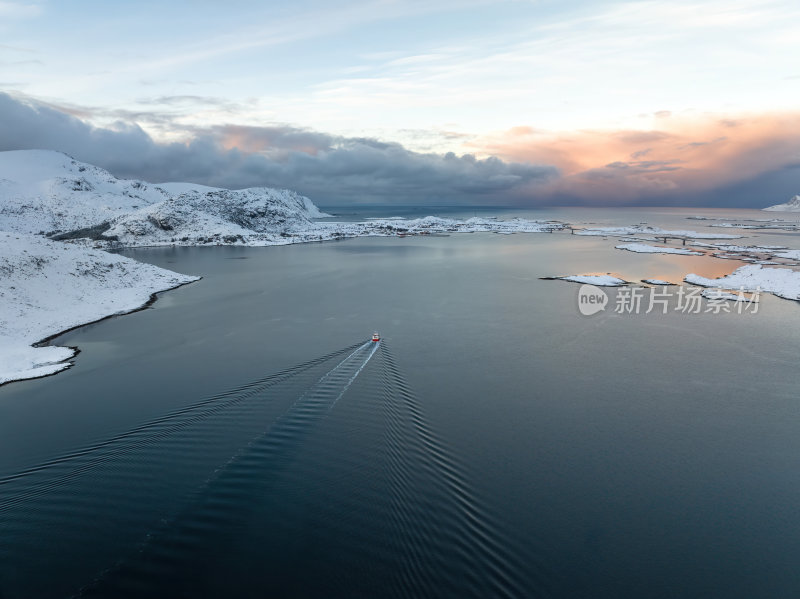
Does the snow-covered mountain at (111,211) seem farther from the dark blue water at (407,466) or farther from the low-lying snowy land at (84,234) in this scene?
the dark blue water at (407,466)

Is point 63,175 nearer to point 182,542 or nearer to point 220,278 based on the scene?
point 220,278

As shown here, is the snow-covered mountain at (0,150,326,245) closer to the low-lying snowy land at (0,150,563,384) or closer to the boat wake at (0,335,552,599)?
the low-lying snowy land at (0,150,563,384)

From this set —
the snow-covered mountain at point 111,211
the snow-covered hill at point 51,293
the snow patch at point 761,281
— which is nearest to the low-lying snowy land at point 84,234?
the snow-covered hill at point 51,293

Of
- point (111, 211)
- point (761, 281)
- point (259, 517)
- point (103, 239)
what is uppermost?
point (111, 211)

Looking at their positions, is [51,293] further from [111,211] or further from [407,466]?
[111,211]

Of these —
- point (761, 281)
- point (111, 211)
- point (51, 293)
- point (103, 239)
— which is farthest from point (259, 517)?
point (111, 211)
